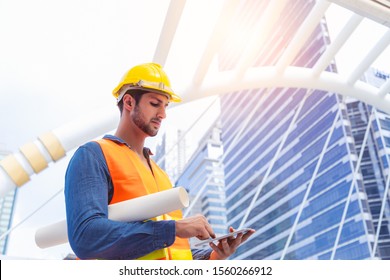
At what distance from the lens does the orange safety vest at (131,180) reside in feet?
4.26

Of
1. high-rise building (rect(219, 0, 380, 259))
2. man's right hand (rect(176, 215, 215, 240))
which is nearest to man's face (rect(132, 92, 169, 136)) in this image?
man's right hand (rect(176, 215, 215, 240))

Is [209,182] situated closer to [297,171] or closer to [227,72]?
[297,171]

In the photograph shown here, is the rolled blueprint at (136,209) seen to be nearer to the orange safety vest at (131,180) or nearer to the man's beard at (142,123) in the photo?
the orange safety vest at (131,180)

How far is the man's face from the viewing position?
4.63ft

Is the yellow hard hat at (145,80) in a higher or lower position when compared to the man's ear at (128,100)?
higher

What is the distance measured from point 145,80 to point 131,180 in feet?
1.23

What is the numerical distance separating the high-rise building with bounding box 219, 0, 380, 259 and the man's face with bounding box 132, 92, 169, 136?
176 feet

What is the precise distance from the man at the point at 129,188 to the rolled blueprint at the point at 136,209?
0.11 feet

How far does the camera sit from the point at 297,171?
72500 mm

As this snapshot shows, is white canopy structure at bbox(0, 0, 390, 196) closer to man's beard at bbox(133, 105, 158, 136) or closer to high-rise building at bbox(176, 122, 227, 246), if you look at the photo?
man's beard at bbox(133, 105, 158, 136)

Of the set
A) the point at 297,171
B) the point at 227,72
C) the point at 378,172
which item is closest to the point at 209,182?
the point at 297,171

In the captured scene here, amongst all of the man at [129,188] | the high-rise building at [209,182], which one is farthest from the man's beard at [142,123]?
the high-rise building at [209,182]
